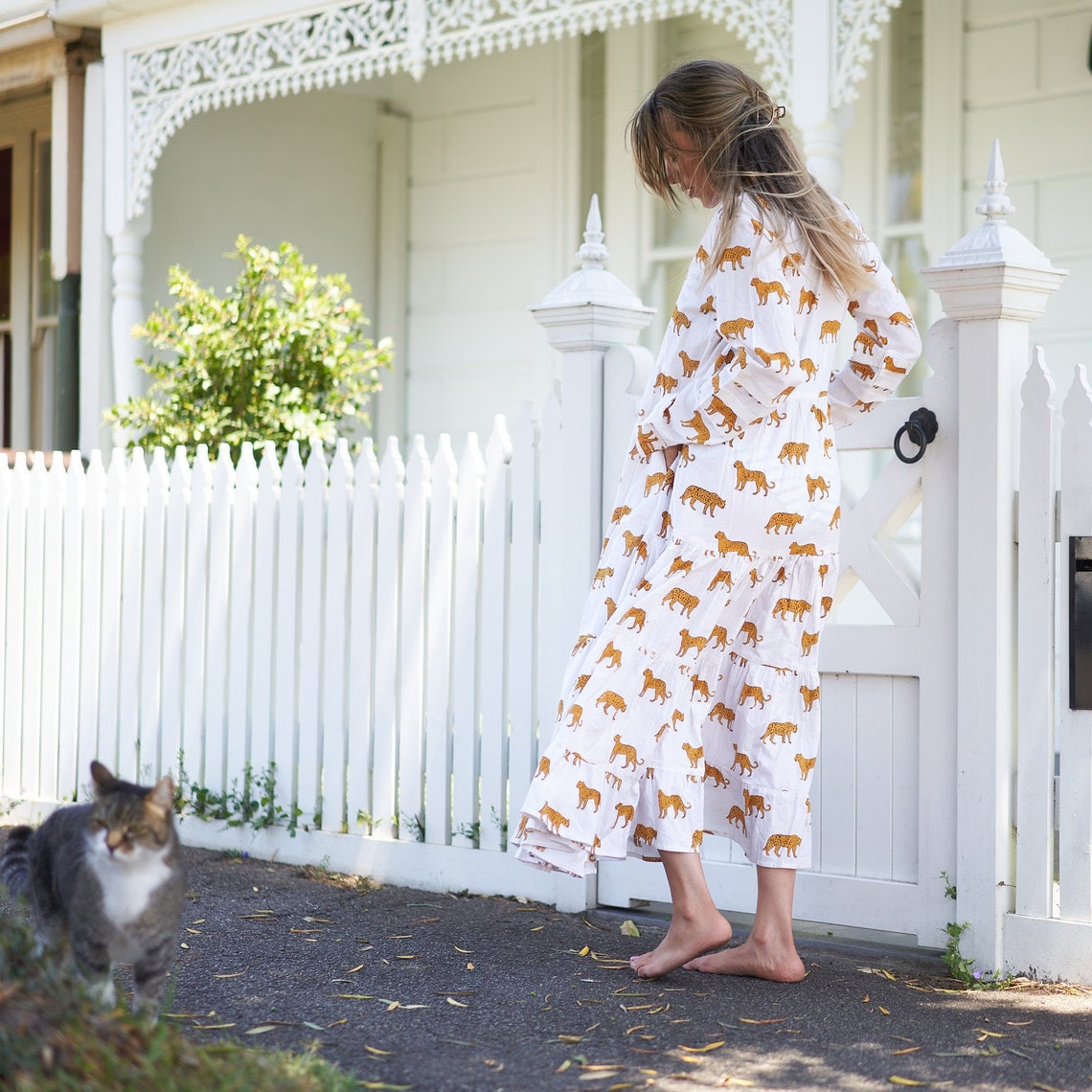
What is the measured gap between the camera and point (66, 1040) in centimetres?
204

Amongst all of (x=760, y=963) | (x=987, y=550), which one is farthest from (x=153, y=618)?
(x=987, y=550)

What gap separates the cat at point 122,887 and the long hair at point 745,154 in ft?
5.39

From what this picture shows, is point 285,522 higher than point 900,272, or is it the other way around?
point 900,272

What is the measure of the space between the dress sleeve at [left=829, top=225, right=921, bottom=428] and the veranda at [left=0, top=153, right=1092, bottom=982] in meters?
0.17

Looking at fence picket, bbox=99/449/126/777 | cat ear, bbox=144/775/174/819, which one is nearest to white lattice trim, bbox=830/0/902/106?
fence picket, bbox=99/449/126/777

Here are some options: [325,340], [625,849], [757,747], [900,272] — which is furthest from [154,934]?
[900,272]

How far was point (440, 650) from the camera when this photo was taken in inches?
179

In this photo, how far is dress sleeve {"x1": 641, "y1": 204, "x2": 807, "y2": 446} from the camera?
10.4ft

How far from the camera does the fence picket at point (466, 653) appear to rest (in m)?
4.45

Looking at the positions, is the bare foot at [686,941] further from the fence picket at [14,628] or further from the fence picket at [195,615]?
the fence picket at [14,628]

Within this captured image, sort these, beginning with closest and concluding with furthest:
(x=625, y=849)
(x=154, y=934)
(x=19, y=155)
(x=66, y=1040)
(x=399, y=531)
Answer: (x=66, y=1040) < (x=154, y=934) < (x=625, y=849) < (x=399, y=531) < (x=19, y=155)

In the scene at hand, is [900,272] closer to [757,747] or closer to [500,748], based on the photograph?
[500,748]

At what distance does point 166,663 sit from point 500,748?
1531 mm

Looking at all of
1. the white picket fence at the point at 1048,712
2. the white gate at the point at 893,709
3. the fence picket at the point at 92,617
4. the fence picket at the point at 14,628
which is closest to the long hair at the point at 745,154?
the white gate at the point at 893,709
